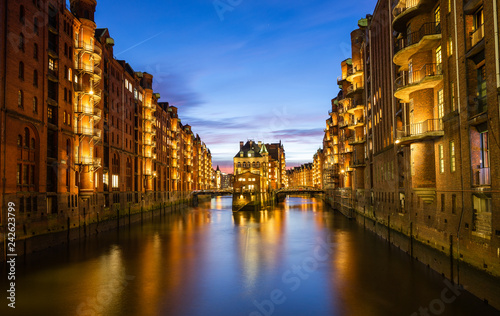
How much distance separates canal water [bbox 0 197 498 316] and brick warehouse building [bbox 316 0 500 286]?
2382mm

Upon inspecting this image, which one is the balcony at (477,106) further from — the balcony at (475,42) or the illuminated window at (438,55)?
the illuminated window at (438,55)

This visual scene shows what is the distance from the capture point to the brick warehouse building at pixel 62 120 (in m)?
31.0

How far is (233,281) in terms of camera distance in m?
25.5

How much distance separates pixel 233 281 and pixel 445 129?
614 inches

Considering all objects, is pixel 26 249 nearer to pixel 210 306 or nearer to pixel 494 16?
pixel 210 306

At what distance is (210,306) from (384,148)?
1046 inches

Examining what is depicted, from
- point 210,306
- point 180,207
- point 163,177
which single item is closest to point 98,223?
point 210,306

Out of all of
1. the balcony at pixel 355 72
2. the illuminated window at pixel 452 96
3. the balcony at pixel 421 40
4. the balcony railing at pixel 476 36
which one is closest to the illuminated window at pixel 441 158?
the illuminated window at pixel 452 96

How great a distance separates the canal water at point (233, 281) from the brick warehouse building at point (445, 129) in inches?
93.8

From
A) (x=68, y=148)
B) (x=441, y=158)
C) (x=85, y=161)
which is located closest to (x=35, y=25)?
(x=68, y=148)

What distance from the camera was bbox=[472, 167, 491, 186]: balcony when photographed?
17391mm

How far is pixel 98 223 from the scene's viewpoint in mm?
48156

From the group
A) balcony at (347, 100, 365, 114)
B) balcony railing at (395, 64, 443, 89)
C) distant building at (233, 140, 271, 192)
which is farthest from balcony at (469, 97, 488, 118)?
distant building at (233, 140, 271, 192)

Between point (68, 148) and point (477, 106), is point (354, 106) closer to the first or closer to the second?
point (68, 148)
